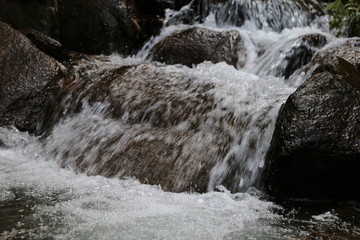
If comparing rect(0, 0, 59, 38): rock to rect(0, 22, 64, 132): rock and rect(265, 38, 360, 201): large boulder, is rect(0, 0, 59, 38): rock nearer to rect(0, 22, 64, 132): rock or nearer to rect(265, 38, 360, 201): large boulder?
rect(0, 22, 64, 132): rock

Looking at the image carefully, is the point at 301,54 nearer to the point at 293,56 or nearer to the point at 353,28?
the point at 293,56

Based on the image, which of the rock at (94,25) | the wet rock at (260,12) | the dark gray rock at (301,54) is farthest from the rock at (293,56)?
the rock at (94,25)

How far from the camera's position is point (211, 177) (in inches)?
169

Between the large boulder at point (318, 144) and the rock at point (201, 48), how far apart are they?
12.5ft

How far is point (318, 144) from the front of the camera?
3.82 m

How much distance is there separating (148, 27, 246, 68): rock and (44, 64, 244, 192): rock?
1459 mm

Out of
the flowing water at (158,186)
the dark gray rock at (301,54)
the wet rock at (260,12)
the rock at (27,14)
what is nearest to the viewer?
the flowing water at (158,186)

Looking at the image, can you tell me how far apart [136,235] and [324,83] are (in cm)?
246

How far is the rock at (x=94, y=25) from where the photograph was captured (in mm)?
8805

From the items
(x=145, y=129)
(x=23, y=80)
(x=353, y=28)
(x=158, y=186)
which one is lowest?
(x=158, y=186)

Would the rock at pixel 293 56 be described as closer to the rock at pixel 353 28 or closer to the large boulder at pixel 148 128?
the rock at pixel 353 28

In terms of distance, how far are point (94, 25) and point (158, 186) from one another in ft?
18.2

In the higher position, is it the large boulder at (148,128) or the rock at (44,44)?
the rock at (44,44)

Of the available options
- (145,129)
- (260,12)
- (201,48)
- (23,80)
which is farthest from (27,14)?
(260,12)
